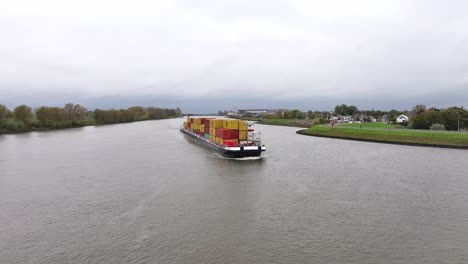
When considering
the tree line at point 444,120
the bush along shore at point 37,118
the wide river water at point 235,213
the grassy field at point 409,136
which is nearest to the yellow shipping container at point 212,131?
the wide river water at point 235,213

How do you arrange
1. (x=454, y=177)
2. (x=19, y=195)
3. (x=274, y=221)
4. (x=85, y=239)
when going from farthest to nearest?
(x=454, y=177) < (x=19, y=195) < (x=274, y=221) < (x=85, y=239)

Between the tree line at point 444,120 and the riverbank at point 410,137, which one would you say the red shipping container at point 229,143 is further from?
the tree line at point 444,120

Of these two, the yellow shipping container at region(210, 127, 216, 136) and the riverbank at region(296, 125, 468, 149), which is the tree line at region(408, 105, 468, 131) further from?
the yellow shipping container at region(210, 127, 216, 136)

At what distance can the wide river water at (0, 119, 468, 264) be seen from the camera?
13.1 m

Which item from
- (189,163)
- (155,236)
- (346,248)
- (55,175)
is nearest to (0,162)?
(55,175)

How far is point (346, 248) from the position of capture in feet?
44.2

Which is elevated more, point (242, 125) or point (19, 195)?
point (242, 125)

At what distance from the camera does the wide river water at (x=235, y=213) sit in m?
13.1

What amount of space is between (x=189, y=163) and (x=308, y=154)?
14949 mm

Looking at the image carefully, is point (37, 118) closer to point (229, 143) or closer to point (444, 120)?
point (229, 143)

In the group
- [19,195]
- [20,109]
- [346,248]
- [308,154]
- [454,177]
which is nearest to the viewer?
[346,248]

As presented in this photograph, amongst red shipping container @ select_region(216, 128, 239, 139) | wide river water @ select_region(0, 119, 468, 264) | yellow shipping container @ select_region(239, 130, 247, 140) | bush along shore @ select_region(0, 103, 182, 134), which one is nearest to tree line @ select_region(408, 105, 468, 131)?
wide river water @ select_region(0, 119, 468, 264)

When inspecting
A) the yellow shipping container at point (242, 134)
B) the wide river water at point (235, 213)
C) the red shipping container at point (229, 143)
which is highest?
the yellow shipping container at point (242, 134)

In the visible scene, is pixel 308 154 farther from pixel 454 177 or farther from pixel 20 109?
pixel 20 109
